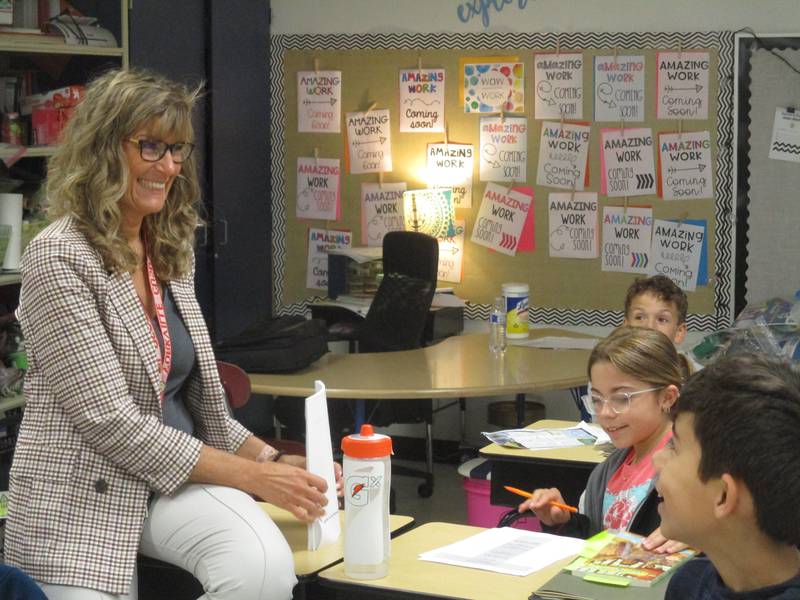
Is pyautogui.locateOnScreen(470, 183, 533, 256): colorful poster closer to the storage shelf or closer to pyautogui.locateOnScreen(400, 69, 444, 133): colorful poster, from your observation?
pyautogui.locateOnScreen(400, 69, 444, 133): colorful poster

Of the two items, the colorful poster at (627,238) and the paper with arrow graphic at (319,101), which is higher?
the paper with arrow graphic at (319,101)

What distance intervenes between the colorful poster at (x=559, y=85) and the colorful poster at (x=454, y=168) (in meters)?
0.43

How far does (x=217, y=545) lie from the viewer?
7.09 feet

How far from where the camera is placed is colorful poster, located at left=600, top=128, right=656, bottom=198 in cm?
560

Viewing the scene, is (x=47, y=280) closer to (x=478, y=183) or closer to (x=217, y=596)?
(x=217, y=596)

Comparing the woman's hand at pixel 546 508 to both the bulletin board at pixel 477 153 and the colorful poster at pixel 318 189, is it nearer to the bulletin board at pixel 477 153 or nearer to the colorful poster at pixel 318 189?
the bulletin board at pixel 477 153

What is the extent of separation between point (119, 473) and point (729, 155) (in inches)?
155

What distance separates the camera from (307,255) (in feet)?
20.5

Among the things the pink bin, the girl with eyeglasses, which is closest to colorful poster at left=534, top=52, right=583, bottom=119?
the pink bin

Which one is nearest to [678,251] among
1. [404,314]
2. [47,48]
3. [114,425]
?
[404,314]

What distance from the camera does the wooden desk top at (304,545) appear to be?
2.20 meters

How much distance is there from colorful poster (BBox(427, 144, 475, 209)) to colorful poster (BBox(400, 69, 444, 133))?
12 centimetres

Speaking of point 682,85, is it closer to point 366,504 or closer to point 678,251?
point 678,251

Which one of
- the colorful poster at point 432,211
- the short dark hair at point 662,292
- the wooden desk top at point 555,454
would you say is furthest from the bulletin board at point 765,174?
the wooden desk top at point 555,454
